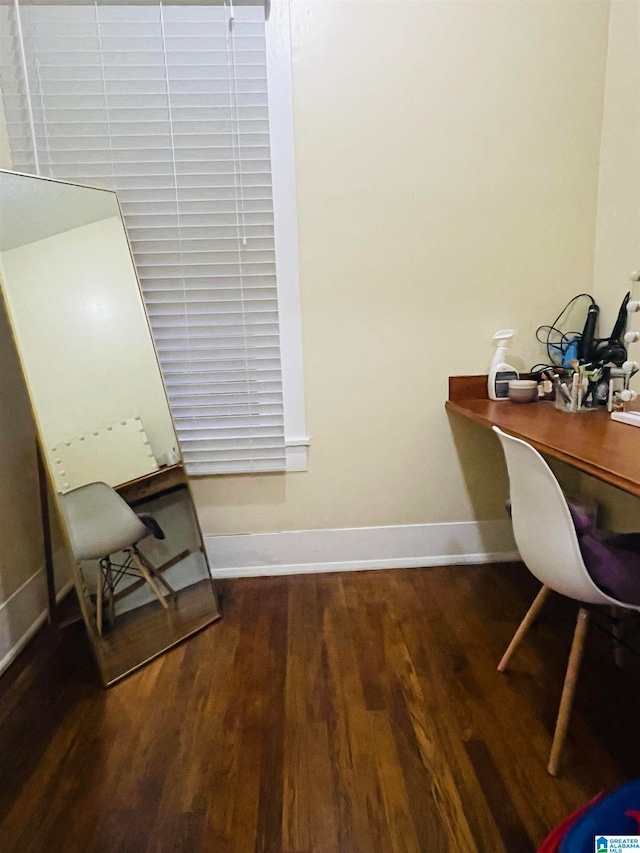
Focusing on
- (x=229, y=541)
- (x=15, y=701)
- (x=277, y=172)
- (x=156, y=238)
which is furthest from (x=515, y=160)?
(x=15, y=701)

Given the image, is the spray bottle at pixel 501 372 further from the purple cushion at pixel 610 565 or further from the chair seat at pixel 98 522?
the chair seat at pixel 98 522

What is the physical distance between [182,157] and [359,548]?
1.84 metres

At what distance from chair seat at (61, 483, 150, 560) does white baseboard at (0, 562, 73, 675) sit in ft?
1.37

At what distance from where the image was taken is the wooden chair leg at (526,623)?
1528 mm

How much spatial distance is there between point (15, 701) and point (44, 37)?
237 cm

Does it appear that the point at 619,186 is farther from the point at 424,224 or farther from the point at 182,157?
the point at 182,157

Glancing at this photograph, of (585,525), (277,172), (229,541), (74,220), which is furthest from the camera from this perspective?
(229,541)

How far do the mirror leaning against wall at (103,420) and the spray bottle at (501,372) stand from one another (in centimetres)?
136

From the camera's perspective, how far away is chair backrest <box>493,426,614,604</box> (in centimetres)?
118

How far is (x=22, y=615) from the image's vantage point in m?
1.89

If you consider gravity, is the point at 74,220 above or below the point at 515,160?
below

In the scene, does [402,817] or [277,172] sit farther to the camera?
[277,172]

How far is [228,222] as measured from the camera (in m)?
2.04

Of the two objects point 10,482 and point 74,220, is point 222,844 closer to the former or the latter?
point 10,482
